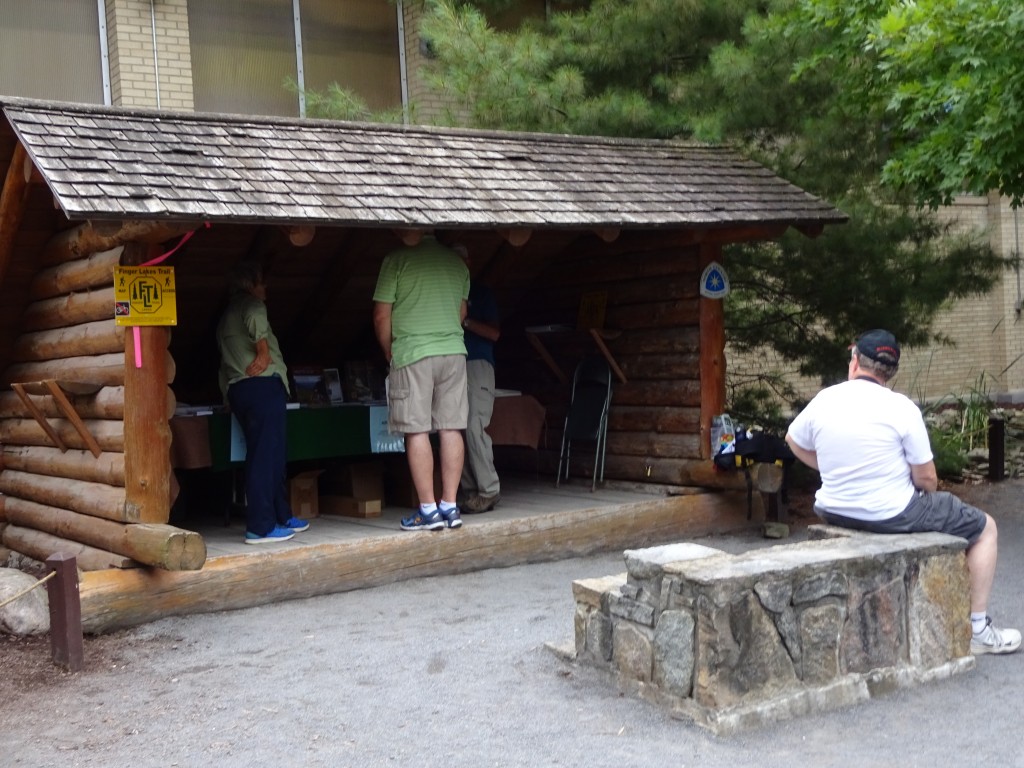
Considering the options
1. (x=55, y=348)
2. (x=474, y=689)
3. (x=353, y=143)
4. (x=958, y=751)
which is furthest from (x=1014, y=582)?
(x=55, y=348)

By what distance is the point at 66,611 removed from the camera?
5.71 m

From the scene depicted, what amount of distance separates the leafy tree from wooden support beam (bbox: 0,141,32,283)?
439 centimetres

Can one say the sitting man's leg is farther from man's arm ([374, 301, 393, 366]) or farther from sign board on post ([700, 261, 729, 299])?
sign board on post ([700, 261, 729, 299])

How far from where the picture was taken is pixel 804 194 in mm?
9258

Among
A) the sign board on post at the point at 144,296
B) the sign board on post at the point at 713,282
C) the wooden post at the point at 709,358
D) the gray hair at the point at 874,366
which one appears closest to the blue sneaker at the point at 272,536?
the sign board on post at the point at 144,296

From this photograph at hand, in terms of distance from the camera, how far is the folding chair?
9641mm

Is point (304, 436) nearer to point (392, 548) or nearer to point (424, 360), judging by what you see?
point (424, 360)

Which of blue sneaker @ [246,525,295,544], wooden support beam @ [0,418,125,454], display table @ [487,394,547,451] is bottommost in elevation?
blue sneaker @ [246,525,295,544]

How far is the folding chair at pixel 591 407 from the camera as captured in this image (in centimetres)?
964

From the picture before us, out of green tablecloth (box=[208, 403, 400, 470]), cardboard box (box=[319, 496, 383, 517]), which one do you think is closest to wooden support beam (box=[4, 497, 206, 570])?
green tablecloth (box=[208, 403, 400, 470])

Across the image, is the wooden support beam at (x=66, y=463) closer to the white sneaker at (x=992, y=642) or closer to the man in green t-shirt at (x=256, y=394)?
the man in green t-shirt at (x=256, y=394)

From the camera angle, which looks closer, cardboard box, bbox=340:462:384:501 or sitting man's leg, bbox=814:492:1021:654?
sitting man's leg, bbox=814:492:1021:654

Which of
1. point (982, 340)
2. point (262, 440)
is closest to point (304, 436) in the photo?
point (262, 440)

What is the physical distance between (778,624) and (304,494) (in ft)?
15.6
